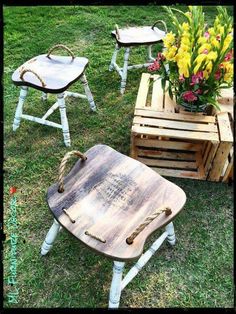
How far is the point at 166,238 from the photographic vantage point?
2.56m

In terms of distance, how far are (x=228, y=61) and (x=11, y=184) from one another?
2.09 meters

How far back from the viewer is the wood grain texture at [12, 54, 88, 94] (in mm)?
2875

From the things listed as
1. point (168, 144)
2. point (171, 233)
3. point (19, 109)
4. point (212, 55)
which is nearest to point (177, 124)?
point (168, 144)

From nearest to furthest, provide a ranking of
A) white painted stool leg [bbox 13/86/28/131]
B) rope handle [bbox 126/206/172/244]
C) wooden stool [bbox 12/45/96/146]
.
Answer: rope handle [bbox 126/206/172/244] → wooden stool [bbox 12/45/96/146] → white painted stool leg [bbox 13/86/28/131]

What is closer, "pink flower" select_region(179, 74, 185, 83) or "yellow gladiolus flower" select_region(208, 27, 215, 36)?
"yellow gladiolus flower" select_region(208, 27, 215, 36)

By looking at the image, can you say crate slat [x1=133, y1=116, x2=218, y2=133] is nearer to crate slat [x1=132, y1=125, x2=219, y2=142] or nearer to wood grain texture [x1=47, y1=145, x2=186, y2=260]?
crate slat [x1=132, y1=125, x2=219, y2=142]

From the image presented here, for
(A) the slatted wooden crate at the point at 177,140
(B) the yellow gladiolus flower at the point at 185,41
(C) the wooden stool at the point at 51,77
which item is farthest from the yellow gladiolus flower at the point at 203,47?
(C) the wooden stool at the point at 51,77

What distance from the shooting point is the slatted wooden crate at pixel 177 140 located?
9.02 ft

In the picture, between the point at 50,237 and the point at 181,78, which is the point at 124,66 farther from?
the point at 50,237

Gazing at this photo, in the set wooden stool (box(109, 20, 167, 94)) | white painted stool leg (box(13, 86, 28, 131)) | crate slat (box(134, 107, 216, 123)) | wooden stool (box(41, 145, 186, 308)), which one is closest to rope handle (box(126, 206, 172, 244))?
wooden stool (box(41, 145, 186, 308))

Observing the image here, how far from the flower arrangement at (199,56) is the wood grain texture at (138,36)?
2.63ft

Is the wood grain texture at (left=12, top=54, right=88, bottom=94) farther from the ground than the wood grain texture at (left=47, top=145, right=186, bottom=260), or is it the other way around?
the wood grain texture at (left=12, top=54, right=88, bottom=94)

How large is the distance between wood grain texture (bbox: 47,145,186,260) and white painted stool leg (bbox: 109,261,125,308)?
18 cm

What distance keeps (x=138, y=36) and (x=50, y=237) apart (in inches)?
94.8
